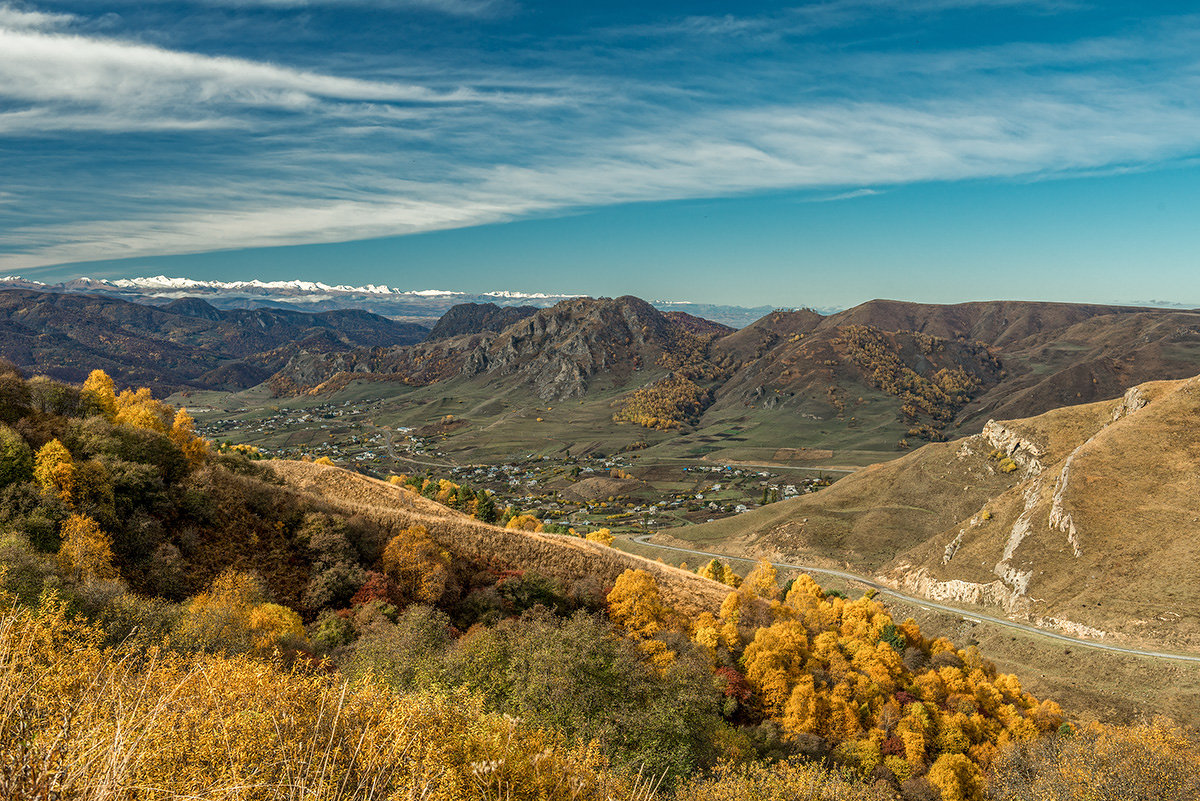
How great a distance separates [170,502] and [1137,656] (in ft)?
394

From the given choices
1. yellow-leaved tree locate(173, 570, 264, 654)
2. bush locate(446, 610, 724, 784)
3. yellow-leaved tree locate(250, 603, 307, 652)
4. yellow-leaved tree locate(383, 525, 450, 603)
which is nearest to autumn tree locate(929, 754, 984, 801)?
bush locate(446, 610, 724, 784)

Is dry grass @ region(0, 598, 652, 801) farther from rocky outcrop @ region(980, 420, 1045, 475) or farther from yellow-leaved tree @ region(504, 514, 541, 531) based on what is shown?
rocky outcrop @ region(980, 420, 1045, 475)

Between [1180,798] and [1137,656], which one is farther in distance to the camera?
[1137,656]

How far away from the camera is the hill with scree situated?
302ft

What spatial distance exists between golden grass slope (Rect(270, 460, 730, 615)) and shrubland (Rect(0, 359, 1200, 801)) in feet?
1.96

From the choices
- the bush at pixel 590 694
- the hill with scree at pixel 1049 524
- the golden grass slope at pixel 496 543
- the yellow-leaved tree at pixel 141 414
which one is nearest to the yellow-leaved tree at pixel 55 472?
the yellow-leaved tree at pixel 141 414

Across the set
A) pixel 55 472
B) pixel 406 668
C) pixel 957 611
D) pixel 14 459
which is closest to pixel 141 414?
pixel 14 459

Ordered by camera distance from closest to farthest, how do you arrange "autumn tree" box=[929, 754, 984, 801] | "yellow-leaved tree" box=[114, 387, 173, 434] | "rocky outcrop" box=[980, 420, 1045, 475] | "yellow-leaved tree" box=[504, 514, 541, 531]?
1. "autumn tree" box=[929, 754, 984, 801]
2. "yellow-leaved tree" box=[114, 387, 173, 434]
3. "yellow-leaved tree" box=[504, 514, 541, 531]
4. "rocky outcrop" box=[980, 420, 1045, 475]

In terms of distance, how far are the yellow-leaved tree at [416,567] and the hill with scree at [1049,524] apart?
97.9 metres

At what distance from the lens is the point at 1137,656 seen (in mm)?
81062

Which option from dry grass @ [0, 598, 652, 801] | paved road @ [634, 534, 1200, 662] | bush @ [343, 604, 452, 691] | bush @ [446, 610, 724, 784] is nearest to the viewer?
dry grass @ [0, 598, 652, 801]

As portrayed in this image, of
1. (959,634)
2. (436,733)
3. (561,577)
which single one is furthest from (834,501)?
(436,733)

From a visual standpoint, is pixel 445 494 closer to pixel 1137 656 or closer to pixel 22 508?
pixel 22 508

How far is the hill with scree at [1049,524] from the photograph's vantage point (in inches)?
3627
